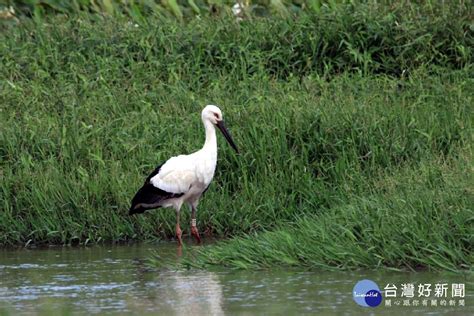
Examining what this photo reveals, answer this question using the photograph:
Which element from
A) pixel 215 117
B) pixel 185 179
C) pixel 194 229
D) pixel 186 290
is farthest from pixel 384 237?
pixel 215 117

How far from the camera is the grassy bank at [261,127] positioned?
8.38m

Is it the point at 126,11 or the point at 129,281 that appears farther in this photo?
the point at 126,11

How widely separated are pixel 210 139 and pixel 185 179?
40 cm

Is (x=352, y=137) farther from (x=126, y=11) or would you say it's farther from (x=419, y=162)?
(x=126, y=11)

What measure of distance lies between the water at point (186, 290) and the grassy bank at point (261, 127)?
22 centimetres

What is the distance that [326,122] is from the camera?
34.7ft

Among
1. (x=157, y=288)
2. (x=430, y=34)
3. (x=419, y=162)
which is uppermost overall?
A: (x=430, y=34)

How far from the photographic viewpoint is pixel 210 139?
10109 mm

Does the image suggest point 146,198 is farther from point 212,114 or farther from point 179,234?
point 212,114

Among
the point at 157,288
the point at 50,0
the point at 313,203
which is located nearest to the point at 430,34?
the point at 313,203

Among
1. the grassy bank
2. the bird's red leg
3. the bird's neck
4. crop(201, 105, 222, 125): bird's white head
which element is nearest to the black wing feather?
the bird's red leg

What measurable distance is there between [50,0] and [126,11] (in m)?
0.85

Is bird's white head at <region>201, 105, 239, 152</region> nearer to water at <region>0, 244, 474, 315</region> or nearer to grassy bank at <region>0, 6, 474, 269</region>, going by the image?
grassy bank at <region>0, 6, 474, 269</region>

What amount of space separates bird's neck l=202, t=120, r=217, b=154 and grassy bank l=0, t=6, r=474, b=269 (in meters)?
0.38
